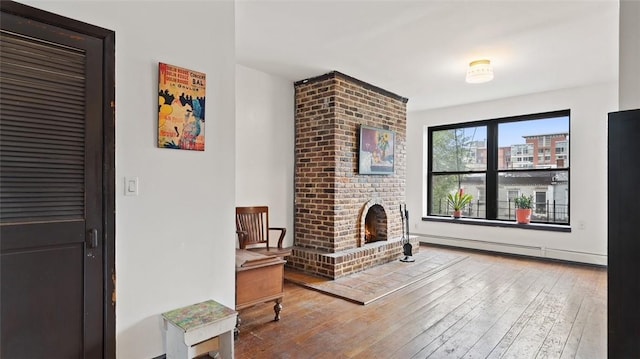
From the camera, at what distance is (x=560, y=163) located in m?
5.24

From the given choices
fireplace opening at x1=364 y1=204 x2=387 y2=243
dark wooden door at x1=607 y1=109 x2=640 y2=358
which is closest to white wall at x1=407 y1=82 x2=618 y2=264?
fireplace opening at x1=364 y1=204 x2=387 y2=243

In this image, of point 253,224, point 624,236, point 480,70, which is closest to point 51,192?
point 253,224

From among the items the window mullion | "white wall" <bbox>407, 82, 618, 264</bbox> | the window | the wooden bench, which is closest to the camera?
the wooden bench

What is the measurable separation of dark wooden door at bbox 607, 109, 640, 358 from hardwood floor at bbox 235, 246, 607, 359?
109 cm

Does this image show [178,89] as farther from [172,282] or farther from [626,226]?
[626,226]

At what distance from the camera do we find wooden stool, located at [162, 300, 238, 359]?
1.89 meters

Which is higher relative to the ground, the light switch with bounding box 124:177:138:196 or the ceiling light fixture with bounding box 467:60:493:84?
the ceiling light fixture with bounding box 467:60:493:84

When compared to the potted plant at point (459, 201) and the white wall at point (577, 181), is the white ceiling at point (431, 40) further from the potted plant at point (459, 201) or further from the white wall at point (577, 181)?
the potted plant at point (459, 201)

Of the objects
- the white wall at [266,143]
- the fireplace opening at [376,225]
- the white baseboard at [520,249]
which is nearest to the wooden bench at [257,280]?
the white wall at [266,143]

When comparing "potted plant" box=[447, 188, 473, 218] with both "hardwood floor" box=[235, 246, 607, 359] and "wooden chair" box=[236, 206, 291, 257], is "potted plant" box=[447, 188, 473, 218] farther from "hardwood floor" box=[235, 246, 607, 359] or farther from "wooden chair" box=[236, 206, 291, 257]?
"wooden chair" box=[236, 206, 291, 257]

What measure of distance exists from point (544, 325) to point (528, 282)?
4.44 feet

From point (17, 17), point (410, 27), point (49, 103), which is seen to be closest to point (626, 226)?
point (410, 27)

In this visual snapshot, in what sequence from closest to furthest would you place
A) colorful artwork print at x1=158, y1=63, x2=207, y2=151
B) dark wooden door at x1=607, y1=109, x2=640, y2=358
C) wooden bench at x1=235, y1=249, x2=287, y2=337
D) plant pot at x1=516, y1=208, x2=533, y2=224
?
dark wooden door at x1=607, y1=109, x2=640, y2=358
colorful artwork print at x1=158, y1=63, x2=207, y2=151
wooden bench at x1=235, y1=249, x2=287, y2=337
plant pot at x1=516, y1=208, x2=533, y2=224

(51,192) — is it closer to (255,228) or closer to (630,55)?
(255,228)
